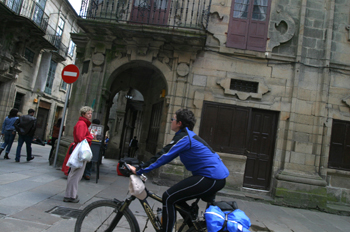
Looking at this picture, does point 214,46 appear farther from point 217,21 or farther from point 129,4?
point 129,4

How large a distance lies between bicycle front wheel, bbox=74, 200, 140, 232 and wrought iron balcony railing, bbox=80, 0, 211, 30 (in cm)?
624

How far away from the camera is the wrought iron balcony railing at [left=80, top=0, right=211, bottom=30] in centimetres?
777

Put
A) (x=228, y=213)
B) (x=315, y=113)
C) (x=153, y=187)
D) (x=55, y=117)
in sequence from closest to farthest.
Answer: (x=228, y=213)
(x=153, y=187)
(x=315, y=113)
(x=55, y=117)

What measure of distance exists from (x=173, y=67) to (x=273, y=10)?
11.9 ft

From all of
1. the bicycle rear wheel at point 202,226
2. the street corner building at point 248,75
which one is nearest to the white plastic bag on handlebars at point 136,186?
the bicycle rear wheel at point 202,226

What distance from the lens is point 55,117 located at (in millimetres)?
22844

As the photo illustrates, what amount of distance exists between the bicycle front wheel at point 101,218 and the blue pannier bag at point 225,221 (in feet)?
2.80

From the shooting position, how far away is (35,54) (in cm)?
1769

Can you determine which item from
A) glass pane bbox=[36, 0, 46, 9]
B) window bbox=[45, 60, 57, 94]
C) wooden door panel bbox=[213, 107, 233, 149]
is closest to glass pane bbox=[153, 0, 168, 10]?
wooden door panel bbox=[213, 107, 233, 149]

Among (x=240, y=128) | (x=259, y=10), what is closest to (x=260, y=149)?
(x=240, y=128)

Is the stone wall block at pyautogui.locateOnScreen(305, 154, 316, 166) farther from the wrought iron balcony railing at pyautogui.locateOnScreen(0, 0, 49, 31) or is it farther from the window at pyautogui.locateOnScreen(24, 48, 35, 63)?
the window at pyautogui.locateOnScreen(24, 48, 35, 63)

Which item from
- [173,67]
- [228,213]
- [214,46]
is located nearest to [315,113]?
[214,46]

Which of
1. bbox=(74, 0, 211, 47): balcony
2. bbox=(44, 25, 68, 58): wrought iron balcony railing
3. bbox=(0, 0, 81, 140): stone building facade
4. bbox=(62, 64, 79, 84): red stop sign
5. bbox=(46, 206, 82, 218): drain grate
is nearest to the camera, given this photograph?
bbox=(46, 206, 82, 218): drain grate

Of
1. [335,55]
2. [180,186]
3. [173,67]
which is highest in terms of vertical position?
[335,55]
